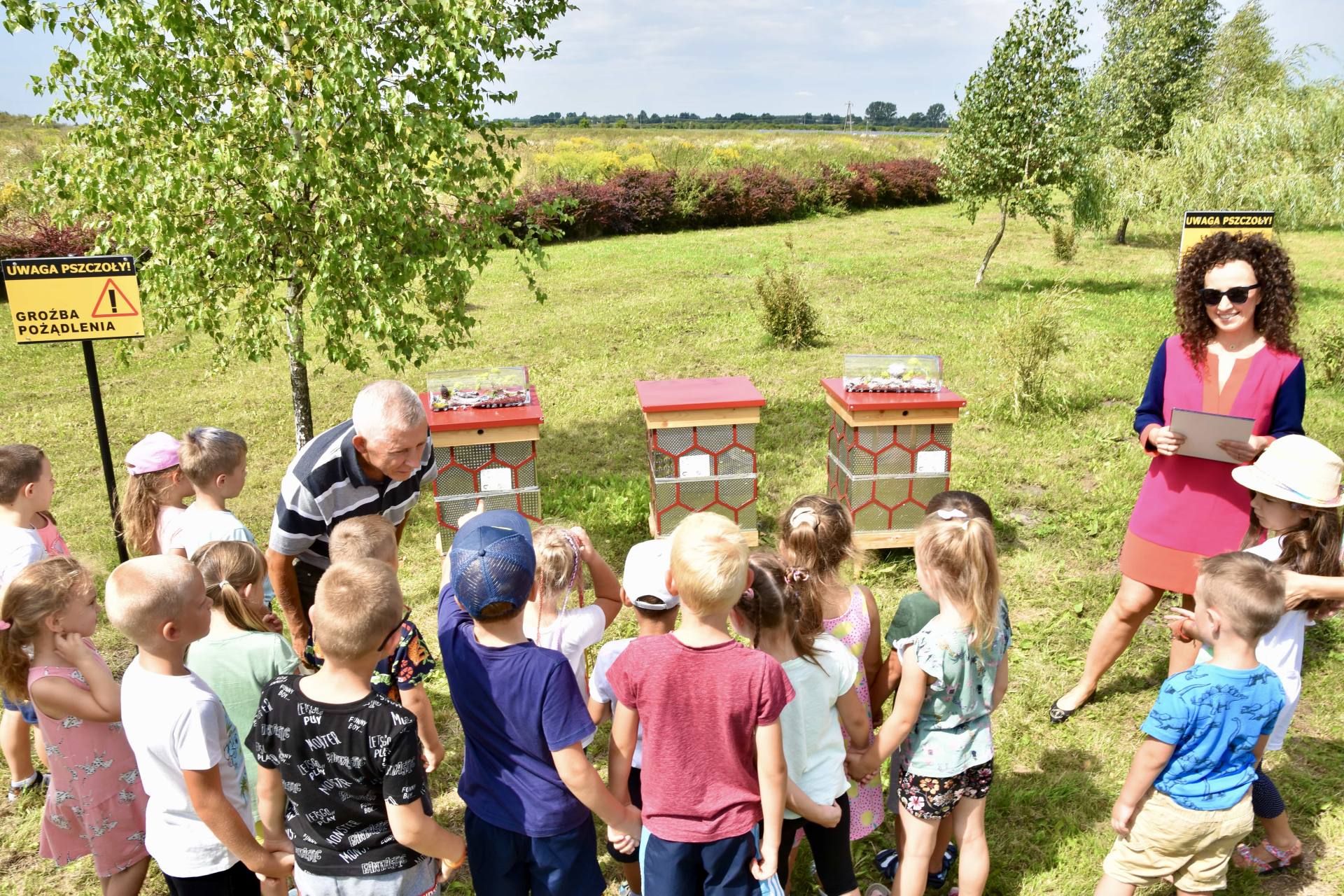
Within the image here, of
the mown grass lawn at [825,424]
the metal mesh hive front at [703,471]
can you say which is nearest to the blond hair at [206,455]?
the mown grass lawn at [825,424]

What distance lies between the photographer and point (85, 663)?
9.18 ft

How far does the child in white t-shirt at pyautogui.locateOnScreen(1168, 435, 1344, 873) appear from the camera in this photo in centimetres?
308

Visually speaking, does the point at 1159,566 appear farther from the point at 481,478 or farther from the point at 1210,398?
the point at 481,478

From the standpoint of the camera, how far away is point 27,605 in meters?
2.71

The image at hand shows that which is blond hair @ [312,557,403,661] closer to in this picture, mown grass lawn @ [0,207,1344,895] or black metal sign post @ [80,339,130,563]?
mown grass lawn @ [0,207,1344,895]

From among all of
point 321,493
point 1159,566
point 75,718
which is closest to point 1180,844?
point 1159,566

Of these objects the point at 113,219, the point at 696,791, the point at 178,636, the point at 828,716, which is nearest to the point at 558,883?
the point at 696,791

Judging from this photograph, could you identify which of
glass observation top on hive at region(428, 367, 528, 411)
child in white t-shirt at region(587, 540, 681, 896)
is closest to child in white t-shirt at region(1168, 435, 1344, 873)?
child in white t-shirt at region(587, 540, 681, 896)

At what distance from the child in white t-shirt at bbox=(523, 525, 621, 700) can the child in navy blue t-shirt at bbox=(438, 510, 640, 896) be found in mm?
294

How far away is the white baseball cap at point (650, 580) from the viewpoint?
2611 millimetres

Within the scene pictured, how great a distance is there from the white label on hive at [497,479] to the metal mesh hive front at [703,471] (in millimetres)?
975

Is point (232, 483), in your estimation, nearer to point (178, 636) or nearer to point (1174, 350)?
point (178, 636)

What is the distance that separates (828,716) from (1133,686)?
2775 millimetres

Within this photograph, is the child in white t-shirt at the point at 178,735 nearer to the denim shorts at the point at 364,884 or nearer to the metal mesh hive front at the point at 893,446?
the denim shorts at the point at 364,884
